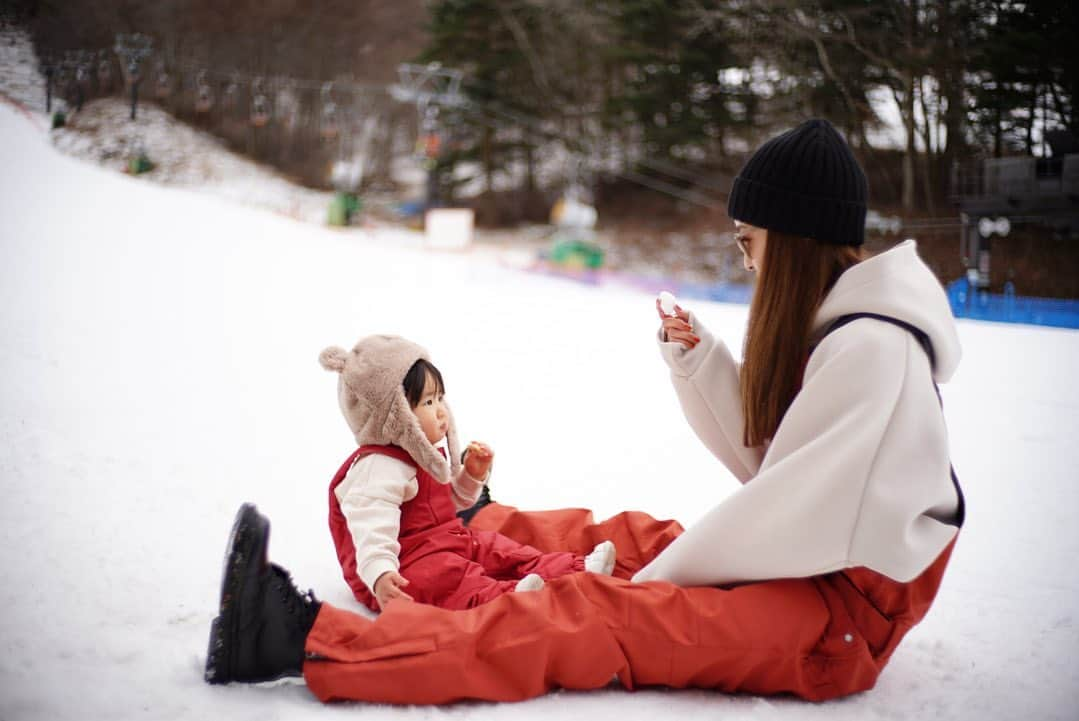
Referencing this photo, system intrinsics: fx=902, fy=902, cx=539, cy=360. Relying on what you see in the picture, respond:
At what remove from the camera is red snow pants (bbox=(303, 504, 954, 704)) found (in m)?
0.84

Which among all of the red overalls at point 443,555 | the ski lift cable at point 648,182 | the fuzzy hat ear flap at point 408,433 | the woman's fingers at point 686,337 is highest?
the ski lift cable at point 648,182

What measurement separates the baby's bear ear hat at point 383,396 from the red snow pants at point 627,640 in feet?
0.71

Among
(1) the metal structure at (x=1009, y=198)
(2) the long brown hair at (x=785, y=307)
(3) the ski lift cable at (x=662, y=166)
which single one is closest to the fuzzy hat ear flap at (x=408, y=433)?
(2) the long brown hair at (x=785, y=307)

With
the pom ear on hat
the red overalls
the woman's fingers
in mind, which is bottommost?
the red overalls

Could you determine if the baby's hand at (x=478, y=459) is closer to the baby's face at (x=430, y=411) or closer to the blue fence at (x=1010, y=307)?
the baby's face at (x=430, y=411)

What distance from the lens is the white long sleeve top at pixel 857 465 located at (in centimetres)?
84

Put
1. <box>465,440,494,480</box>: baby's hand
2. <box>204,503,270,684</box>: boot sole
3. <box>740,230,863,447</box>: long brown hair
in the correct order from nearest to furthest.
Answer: <box>204,503,270,684</box>: boot sole < <box>740,230,863,447</box>: long brown hair < <box>465,440,494,480</box>: baby's hand

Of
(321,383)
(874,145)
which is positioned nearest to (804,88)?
(874,145)

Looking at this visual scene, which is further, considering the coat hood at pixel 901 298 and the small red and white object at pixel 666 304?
the small red and white object at pixel 666 304

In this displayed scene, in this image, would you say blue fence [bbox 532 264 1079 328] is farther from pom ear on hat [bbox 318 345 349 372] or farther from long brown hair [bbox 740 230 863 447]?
pom ear on hat [bbox 318 345 349 372]

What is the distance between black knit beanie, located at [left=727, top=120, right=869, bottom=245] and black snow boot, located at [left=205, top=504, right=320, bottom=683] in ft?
1.96

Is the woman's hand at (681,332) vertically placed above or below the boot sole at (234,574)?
above

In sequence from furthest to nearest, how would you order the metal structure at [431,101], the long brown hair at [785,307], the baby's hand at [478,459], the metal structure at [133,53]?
the metal structure at [431,101], the metal structure at [133,53], the baby's hand at [478,459], the long brown hair at [785,307]

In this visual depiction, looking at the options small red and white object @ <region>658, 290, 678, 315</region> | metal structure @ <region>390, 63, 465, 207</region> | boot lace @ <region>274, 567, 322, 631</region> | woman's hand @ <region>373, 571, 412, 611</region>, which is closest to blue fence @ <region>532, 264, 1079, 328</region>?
small red and white object @ <region>658, 290, 678, 315</region>
